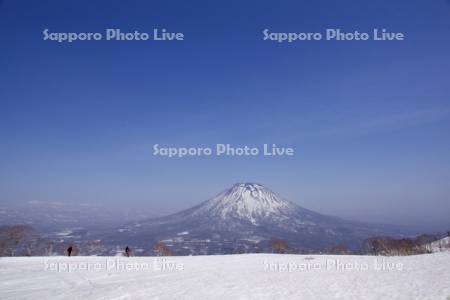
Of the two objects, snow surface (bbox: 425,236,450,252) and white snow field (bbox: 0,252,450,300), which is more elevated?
white snow field (bbox: 0,252,450,300)

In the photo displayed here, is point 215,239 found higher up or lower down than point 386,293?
lower down

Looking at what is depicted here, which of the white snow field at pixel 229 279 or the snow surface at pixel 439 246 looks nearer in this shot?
the white snow field at pixel 229 279

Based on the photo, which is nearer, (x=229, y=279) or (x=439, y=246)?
(x=229, y=279)

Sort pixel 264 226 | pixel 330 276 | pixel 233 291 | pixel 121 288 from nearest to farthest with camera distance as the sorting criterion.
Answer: pixel 233 291, pixel 121 288, pixel 330 276, pixel 264 226

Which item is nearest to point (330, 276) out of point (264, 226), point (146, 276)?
point (146, 276)

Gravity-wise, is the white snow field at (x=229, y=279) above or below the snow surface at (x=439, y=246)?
above

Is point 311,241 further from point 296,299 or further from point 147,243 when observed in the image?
point 296,299

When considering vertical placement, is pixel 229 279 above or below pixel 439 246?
above

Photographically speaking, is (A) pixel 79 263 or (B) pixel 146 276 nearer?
(B) pixel 146 276
